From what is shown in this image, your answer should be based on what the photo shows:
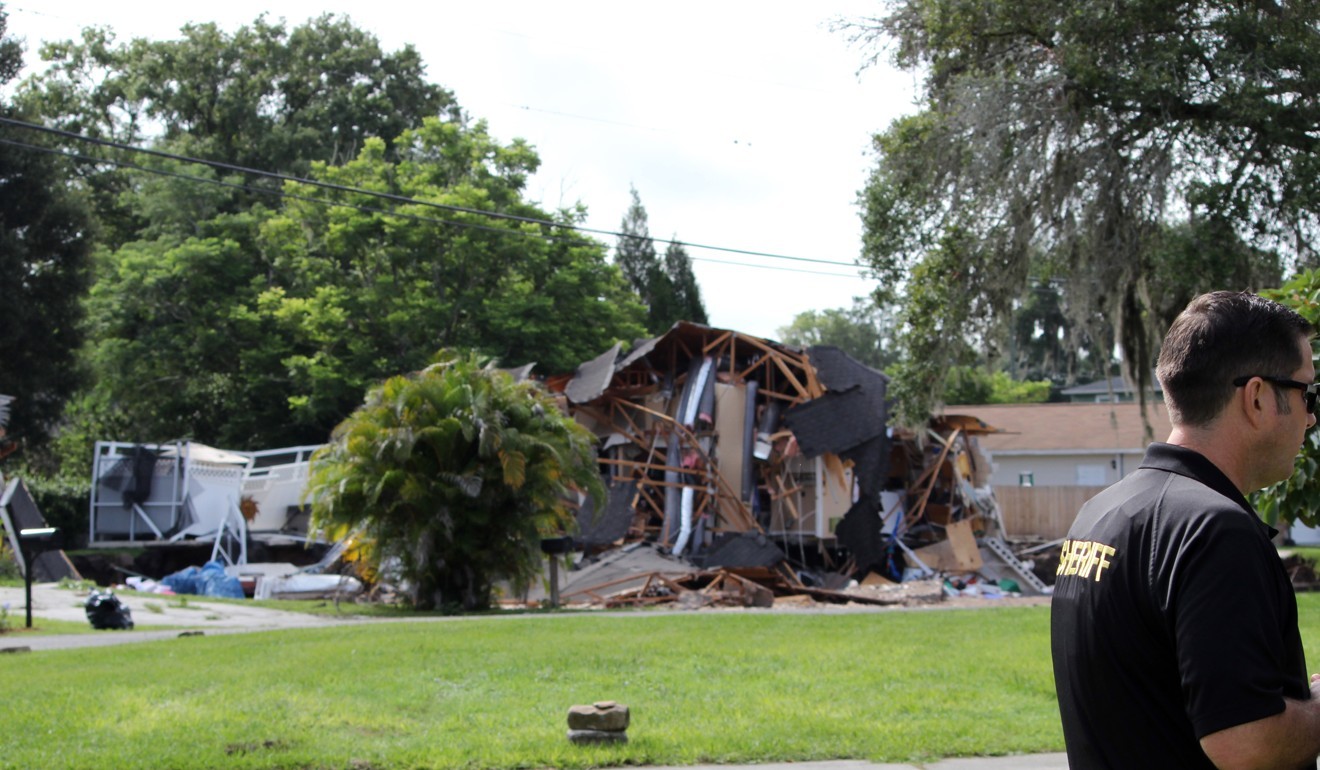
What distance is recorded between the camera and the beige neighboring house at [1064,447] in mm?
42406

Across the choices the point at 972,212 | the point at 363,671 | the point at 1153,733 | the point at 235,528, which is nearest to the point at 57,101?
the point at 235,528

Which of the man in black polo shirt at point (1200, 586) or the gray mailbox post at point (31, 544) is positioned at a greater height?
the man in black polo shirt at point (1200, 586)

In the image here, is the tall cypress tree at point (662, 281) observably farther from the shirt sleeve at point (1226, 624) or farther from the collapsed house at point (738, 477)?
the shirt sleeve at point (1226, 624)

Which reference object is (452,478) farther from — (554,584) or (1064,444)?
(1064,444)

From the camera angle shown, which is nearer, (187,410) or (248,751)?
(248,751)

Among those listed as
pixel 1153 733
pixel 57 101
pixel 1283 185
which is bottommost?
pixel 1153 733

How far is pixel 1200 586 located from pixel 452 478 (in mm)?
16806

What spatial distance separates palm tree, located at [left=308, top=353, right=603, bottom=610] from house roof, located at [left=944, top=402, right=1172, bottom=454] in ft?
80.8

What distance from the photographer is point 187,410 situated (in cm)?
4403

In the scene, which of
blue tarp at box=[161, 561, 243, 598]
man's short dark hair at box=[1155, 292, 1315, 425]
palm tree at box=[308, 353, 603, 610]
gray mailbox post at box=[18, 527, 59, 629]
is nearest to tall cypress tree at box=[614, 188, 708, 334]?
blue tarp at box=[161, 561, 243, 598]

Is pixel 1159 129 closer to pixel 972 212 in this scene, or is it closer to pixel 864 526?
pixel 972 212

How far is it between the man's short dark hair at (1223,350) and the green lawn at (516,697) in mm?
5652

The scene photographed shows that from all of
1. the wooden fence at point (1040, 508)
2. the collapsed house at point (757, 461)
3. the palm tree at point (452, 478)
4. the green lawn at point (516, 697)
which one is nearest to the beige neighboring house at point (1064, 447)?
the wooden fence at point (1040, 508)

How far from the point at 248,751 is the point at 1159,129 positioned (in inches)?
631
